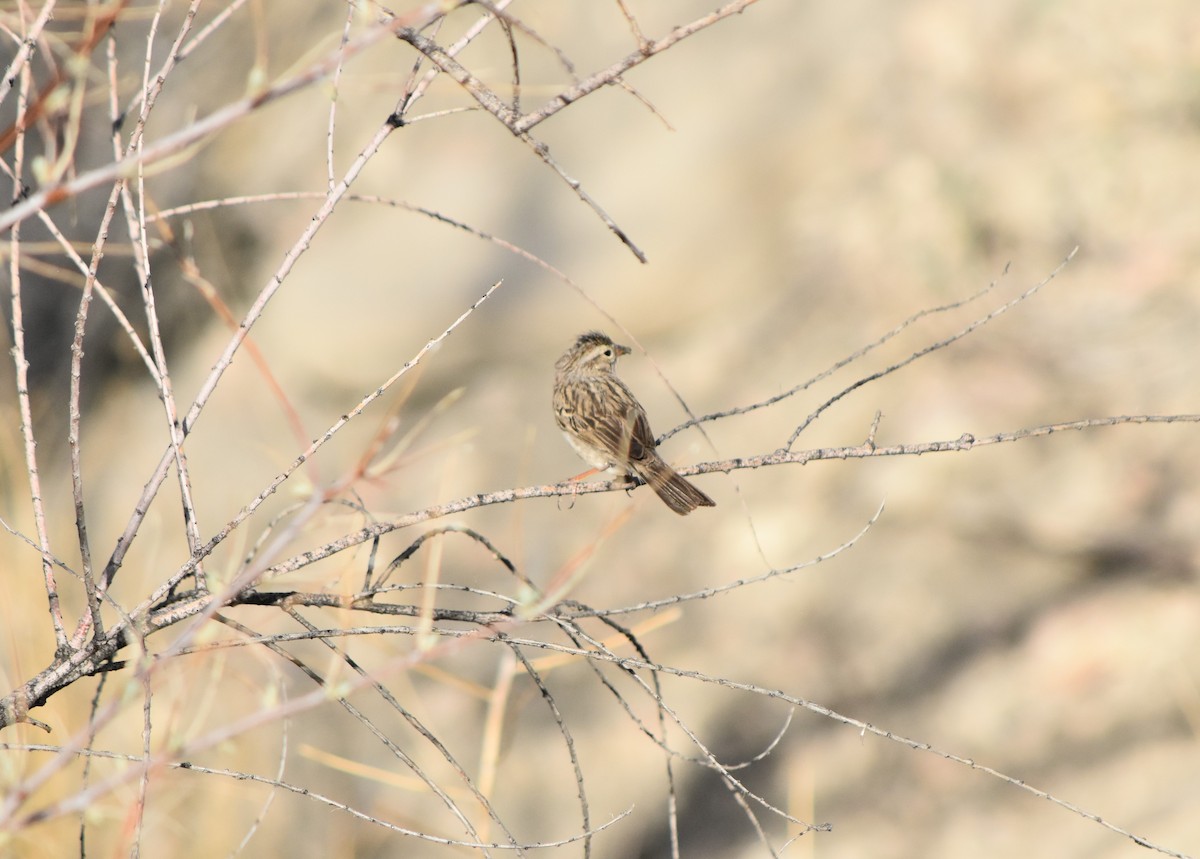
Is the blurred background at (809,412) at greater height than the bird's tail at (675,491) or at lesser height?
greater

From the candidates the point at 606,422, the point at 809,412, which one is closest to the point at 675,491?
the point at 606,422

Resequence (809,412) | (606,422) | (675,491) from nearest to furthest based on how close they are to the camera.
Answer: (675,491), (606,422), (809,412)

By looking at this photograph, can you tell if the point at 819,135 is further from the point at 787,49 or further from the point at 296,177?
the point at 296,177

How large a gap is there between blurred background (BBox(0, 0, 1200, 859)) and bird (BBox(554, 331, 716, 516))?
0.61 meters

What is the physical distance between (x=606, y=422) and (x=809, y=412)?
6.47ft

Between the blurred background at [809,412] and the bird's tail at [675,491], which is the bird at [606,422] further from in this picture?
the blurred background at [809,412]

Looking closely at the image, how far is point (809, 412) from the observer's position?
6.19m

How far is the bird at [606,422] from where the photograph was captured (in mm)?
3934

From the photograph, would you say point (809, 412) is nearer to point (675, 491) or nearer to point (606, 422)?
point (606, 422)

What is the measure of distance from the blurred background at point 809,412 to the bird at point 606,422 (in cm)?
61

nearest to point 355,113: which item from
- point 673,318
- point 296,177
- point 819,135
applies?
point 296,177

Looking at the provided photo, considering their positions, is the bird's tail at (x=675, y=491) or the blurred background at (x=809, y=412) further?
the blurred background at (x=809, y=412)

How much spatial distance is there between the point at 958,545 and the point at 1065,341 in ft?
3.83

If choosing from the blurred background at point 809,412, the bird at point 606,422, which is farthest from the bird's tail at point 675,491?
the blurred background at point 809,412
